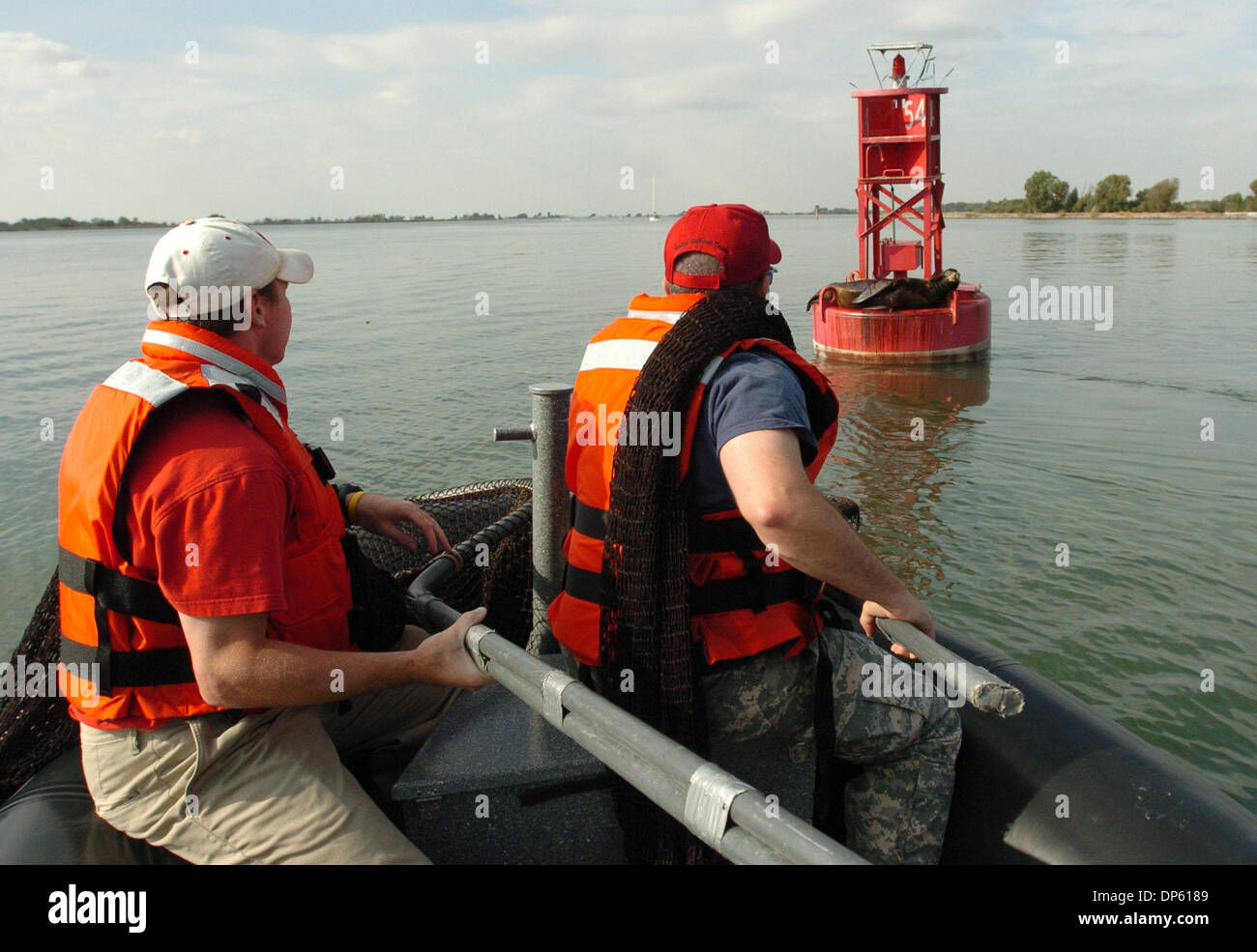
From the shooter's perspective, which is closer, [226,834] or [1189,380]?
[226,834]

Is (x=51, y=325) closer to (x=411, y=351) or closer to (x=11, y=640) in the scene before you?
(x=411, y=351)

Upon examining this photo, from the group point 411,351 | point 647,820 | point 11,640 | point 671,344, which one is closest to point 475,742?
point 647,820

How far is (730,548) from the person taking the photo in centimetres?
234

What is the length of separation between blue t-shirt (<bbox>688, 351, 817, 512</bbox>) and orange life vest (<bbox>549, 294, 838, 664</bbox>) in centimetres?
3

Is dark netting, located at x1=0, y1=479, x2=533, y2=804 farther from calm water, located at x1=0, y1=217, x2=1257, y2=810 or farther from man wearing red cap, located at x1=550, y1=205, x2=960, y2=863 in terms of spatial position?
calm water, located at x1=0, y1=217, x2=1257, y2=810

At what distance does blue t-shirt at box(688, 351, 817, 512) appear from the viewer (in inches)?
81.7

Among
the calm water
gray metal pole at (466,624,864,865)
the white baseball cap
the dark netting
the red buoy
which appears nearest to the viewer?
gray metal pole at (466,624,864,865)

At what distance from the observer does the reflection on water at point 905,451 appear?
8.97 metres

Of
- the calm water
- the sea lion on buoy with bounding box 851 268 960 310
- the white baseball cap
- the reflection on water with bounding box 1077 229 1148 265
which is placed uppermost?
the reflection on water with bounding box 1077 229 1148 265

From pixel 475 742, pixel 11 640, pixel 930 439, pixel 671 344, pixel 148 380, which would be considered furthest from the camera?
pixel 930 439

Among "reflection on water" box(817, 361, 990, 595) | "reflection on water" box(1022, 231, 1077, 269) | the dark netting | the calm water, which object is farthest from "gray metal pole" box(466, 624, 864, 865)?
"reflection on water" box(1022, 231, 1077, 269)

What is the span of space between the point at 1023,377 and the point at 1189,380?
2778mm

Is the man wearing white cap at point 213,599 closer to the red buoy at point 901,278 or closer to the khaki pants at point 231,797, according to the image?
the khaki pants at point 231,797
